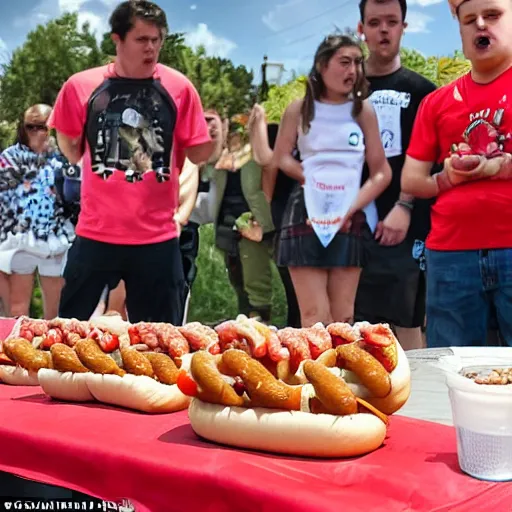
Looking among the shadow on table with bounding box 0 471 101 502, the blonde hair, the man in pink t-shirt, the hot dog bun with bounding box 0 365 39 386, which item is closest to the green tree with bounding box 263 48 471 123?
the man in pink t-shirt

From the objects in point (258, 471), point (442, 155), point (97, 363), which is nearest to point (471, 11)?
point (442, 155)

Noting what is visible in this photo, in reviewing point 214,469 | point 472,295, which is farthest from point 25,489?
point 472,295

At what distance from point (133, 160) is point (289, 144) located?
0.64 meters

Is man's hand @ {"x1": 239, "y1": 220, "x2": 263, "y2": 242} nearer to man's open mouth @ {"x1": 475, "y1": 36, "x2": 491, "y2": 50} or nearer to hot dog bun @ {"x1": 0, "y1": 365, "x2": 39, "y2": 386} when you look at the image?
man's open mouth @ {"x1": 475, "y1": 36, "x2": 491, "y2": 50}

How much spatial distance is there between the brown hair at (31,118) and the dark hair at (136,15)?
0.55 metres

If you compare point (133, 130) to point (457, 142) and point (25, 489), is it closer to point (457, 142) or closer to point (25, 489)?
point (457, 142)

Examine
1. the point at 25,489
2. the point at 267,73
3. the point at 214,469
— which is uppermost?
the point at 267,73

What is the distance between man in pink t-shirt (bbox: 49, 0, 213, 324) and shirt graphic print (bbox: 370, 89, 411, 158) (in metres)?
0.75

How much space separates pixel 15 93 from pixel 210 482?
3.43 meters

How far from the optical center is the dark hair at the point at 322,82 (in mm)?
3434

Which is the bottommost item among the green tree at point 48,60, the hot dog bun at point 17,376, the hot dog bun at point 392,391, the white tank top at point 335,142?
the hot dog bun at point 17,376

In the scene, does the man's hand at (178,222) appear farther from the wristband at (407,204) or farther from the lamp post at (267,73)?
the wristband at (407,204)

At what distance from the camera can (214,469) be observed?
122 cm

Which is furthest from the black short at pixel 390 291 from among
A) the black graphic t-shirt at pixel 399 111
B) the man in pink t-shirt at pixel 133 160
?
the man in pink t-shirt at pixel 133 160
